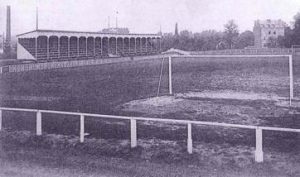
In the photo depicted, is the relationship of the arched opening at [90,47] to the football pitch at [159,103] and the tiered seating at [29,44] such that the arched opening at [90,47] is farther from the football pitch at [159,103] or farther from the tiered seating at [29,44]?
the football pitch at [159,103]

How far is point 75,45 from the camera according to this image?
5475 centimetres

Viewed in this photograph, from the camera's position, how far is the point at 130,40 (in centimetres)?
6762

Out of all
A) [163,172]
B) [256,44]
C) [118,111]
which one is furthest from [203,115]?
[256,44]

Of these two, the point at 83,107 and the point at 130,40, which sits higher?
the point at 130,40

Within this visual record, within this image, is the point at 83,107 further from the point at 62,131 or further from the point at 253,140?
the point at 253,140

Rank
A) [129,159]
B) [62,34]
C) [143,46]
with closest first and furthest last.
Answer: [129,159], [62,34], [143,46]

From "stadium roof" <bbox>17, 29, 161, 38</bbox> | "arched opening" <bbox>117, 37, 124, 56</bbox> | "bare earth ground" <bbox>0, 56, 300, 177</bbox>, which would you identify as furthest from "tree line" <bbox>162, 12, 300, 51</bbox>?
"bare earth ground" <bbox>0, 56, 300, 177</bbox>

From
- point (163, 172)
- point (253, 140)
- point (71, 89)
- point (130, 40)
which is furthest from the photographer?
point (130, 40)

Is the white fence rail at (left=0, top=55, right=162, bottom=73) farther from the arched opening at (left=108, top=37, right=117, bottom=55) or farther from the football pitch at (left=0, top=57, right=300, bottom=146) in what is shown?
the arched opening at (left=108, top=37, right=117, bottom=55)

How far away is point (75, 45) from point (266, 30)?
221 feet

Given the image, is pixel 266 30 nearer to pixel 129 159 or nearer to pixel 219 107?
pixel 219 107

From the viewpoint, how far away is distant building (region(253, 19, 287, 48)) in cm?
10331

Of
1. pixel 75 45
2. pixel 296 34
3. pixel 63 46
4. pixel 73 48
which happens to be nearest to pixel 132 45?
pixel 75 45

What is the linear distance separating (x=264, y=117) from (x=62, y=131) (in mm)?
6615
